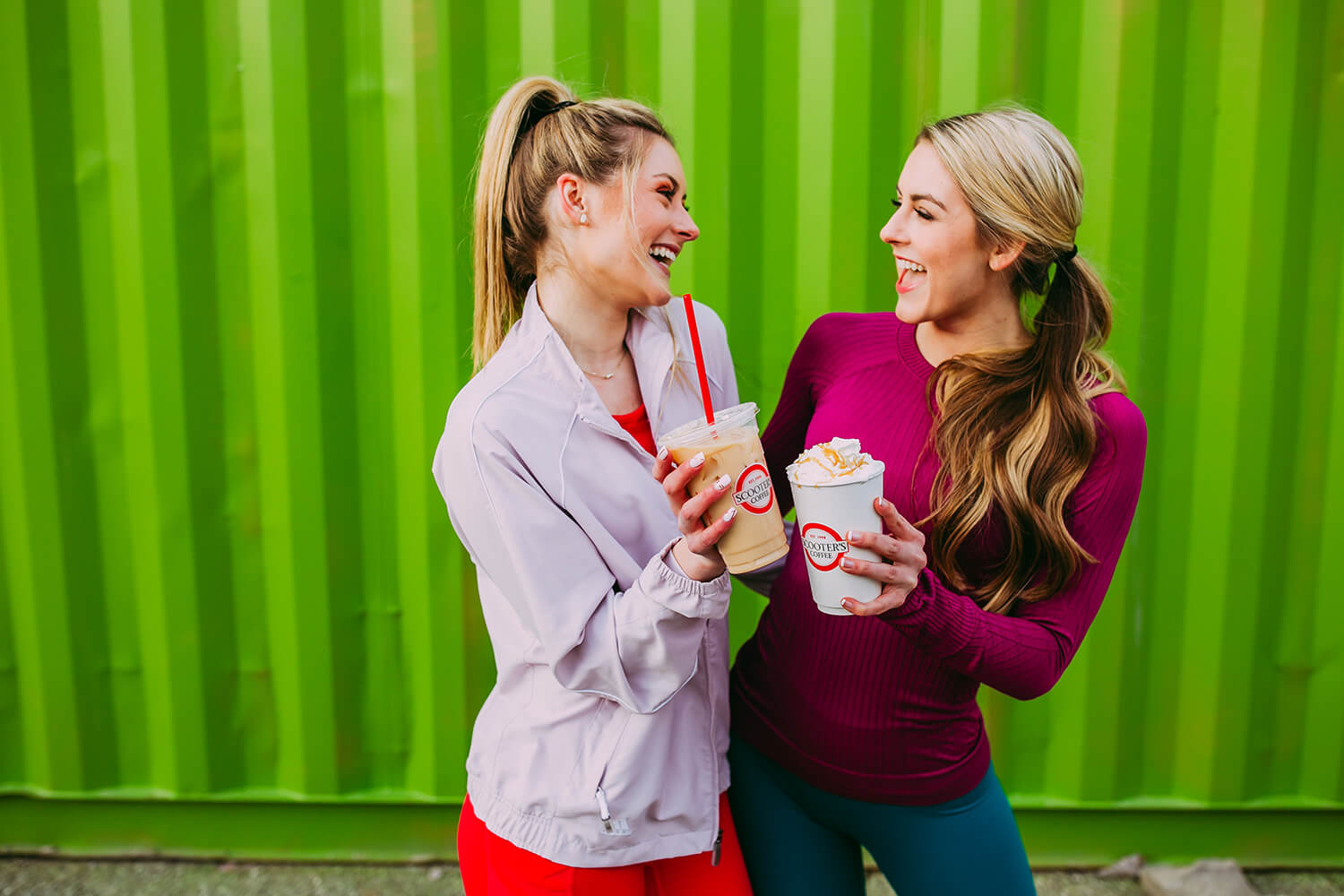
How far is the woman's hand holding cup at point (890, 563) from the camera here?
4.02 feet

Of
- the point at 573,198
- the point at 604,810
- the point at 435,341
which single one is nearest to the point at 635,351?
the point at 573,198

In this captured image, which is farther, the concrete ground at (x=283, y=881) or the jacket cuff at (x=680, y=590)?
the concrete ground at (x=283, y=881)

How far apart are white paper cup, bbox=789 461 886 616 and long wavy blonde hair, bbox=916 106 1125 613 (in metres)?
0.25

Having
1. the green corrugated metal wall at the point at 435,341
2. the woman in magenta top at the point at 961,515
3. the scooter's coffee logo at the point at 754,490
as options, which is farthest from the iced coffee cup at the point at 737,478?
the green corrugated metal wall at the point at 435,341

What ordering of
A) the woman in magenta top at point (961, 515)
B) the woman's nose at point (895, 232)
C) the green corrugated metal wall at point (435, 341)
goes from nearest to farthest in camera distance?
the woman in magenta top at point (961, 515) < the woman's nose at point (895, 232) < the green corrugated metal wall at point (435, 341)

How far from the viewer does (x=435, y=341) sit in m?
2.70

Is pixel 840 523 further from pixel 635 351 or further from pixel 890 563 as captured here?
pixel 635 351

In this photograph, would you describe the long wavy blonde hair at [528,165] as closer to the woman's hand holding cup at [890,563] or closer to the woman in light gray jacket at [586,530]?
the woman in light gray jacket at [586,530]

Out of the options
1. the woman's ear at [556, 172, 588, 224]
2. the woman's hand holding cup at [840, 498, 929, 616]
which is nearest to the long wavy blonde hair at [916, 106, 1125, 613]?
the woman's hand holding cup at [840, 498, 929, 616]

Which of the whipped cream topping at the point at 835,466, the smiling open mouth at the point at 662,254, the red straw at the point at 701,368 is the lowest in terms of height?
the whipped cream topping at the point at 835,466

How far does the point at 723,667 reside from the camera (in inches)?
65.1

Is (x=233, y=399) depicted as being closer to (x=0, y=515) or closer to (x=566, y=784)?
(x=0, y=515)

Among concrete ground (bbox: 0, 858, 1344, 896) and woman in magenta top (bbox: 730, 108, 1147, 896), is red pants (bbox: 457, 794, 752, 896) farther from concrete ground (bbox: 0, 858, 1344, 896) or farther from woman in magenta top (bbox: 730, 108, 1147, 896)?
concrete ground (bbox: 0, 858, 1344, 896)

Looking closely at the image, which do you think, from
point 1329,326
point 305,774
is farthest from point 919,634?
point 305,774
